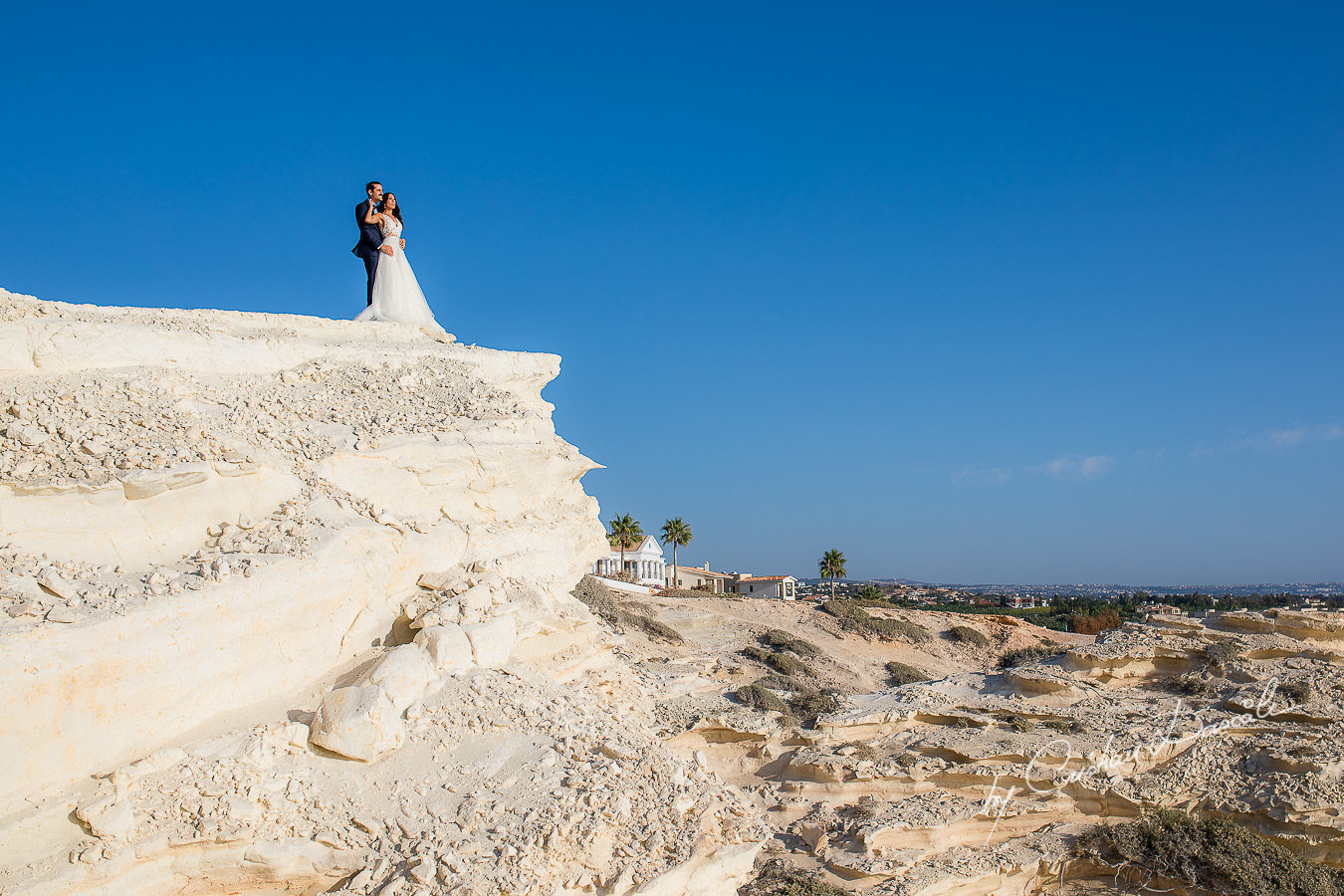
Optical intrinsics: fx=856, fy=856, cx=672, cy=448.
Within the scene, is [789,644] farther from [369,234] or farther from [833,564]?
[833,564]

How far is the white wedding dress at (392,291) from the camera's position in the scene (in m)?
15.8

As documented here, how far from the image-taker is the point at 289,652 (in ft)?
29.9

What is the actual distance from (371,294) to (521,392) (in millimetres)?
3663

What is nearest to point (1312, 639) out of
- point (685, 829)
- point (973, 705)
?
point (973, 705)

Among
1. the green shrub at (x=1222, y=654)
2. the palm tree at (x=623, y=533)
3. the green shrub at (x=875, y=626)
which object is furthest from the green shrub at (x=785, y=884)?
the palm tree at (x=623, y=533)

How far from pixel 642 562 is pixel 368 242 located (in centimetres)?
3703

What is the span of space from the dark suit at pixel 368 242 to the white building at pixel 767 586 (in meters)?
34.8

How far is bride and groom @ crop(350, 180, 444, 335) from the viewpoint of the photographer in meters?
15.8

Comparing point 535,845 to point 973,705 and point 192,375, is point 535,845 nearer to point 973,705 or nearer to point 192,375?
point 192,375

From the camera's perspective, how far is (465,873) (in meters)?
7.47

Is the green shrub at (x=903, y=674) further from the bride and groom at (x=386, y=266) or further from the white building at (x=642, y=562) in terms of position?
the white building at (x=642, y=562)

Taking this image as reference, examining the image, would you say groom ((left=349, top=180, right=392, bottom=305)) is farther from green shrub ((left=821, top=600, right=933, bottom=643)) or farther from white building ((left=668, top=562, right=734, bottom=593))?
white building ((left=668, top=562, right=734, bottom=593))

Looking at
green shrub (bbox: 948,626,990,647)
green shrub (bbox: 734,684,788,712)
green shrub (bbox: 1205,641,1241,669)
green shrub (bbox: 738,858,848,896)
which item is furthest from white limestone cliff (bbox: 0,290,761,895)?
green shrub (bbox: 948,626,990,647)

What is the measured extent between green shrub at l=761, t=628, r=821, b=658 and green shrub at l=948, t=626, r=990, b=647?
866 cm
